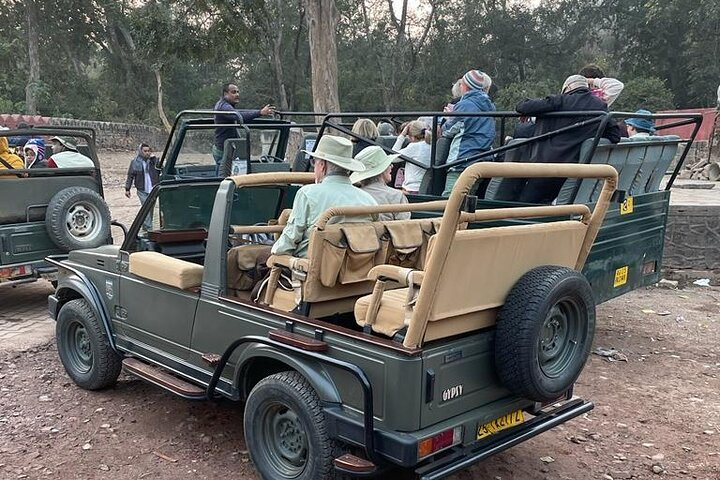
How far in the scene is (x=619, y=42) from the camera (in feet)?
108

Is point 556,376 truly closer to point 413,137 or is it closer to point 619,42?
point 413,137

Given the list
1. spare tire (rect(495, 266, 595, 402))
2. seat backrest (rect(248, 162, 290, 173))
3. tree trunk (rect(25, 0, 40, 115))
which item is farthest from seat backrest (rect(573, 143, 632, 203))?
tree trunk (rect(25, 0, 40, 115))

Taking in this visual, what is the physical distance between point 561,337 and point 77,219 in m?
5.60

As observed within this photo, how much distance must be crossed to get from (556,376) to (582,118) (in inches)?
100

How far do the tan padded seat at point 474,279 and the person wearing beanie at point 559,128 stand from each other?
1885 mm

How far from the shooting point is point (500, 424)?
10.8 ft

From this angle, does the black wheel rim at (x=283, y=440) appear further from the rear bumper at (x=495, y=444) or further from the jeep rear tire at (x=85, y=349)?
the jeep rear tire at (x=85, y=349)

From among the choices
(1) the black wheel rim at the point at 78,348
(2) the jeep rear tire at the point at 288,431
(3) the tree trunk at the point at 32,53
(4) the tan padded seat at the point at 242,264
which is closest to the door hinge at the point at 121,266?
(1) the black wheel rim at the point at 78,348

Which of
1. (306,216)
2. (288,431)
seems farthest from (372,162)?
(288,431)

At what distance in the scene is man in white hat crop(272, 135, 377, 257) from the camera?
11.9 ft

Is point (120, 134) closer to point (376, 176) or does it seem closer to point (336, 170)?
point (376, 176)

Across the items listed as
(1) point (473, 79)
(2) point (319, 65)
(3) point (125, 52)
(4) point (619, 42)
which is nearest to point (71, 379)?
(1) point (473, 79)

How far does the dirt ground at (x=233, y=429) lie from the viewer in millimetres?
3850

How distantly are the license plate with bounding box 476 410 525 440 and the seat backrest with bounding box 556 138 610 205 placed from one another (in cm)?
193
